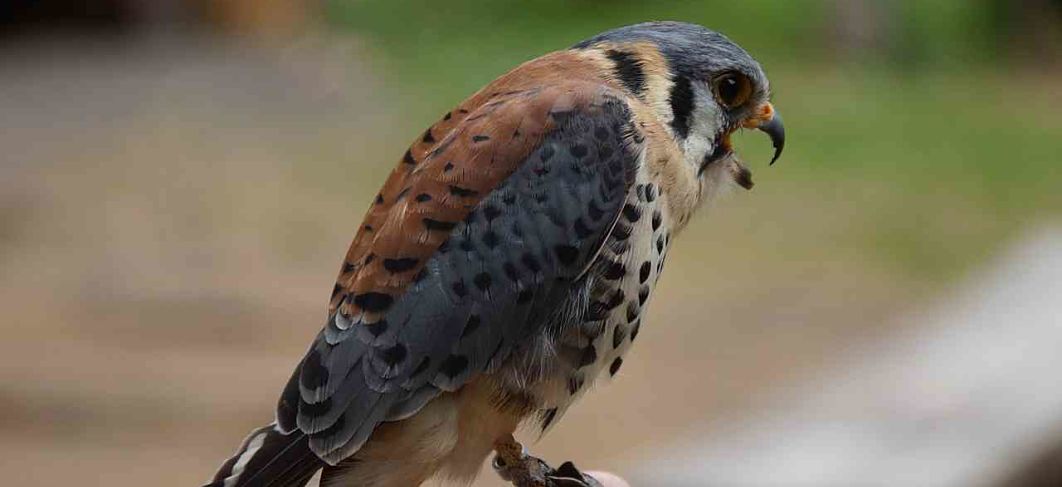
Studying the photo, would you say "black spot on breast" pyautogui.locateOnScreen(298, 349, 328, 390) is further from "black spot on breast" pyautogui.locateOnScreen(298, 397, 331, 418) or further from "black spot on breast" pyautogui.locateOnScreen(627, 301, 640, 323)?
"black spot on breast" pyautogui.locateOnScreen(627, 301, 640, 323)

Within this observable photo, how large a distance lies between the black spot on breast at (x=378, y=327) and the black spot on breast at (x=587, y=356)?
0.36 metres

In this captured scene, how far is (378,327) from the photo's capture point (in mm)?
2484

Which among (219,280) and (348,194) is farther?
(348,194)

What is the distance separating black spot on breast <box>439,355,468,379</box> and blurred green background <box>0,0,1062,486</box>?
4.27 m

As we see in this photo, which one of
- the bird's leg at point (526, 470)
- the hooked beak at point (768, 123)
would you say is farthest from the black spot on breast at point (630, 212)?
the bird's leg at point (526, 470)

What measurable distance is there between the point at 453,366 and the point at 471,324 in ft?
0.26

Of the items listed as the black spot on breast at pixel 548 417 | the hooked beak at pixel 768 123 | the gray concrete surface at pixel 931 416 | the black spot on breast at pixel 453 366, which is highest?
the gray concrete surface at pixel 931 416

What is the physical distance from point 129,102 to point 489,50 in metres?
3.44

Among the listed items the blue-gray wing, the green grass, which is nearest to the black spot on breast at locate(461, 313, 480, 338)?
the blue-gray wing

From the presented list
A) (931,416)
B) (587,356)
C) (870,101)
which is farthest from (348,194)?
(587,356)

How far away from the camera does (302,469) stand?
246 centimetres

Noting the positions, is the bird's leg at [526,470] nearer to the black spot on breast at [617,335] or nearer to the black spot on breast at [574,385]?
the black spot on breast at [574,385]

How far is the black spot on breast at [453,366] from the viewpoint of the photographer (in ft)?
8.21

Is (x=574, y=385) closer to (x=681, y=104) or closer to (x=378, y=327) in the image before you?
(x=378, y=327)
